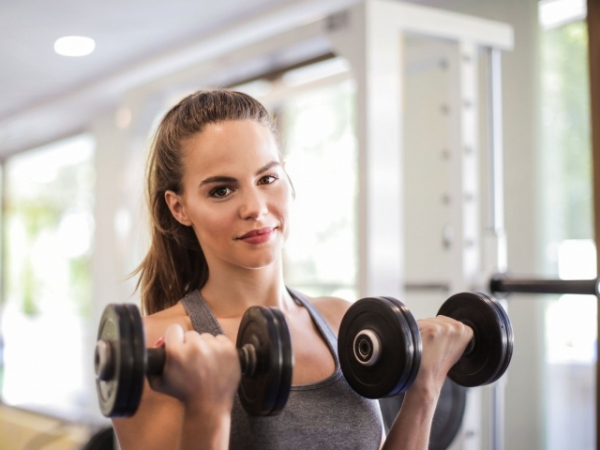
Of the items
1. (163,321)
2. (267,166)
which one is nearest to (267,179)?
(267,166)

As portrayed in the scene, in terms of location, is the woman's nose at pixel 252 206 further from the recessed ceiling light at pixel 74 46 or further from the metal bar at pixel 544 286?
the recessed ceiling light at pixel 74 46

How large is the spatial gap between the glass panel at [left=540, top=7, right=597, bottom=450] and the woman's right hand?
8.02 ft

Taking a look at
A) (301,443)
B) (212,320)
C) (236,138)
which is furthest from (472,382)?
(236,138)

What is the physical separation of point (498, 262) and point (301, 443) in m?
1.40

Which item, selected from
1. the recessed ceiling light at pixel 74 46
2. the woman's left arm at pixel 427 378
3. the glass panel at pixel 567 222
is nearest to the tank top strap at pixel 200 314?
Result: the woman's left arm at pixel 427 378

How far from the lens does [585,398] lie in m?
3.00

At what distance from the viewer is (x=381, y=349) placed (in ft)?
3.58

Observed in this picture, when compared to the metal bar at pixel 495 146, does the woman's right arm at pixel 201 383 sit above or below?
below

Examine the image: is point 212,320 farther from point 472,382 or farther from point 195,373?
point 472,382

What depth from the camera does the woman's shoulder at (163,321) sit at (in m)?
1.12

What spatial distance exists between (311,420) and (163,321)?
0.30 meters

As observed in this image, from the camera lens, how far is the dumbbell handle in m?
0.93

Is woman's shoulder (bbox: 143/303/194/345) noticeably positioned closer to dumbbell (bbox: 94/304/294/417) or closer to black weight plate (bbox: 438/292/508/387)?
dumbbell (bbox: 94/304/294/417)

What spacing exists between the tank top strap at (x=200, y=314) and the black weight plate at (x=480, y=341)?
1.43 feet
